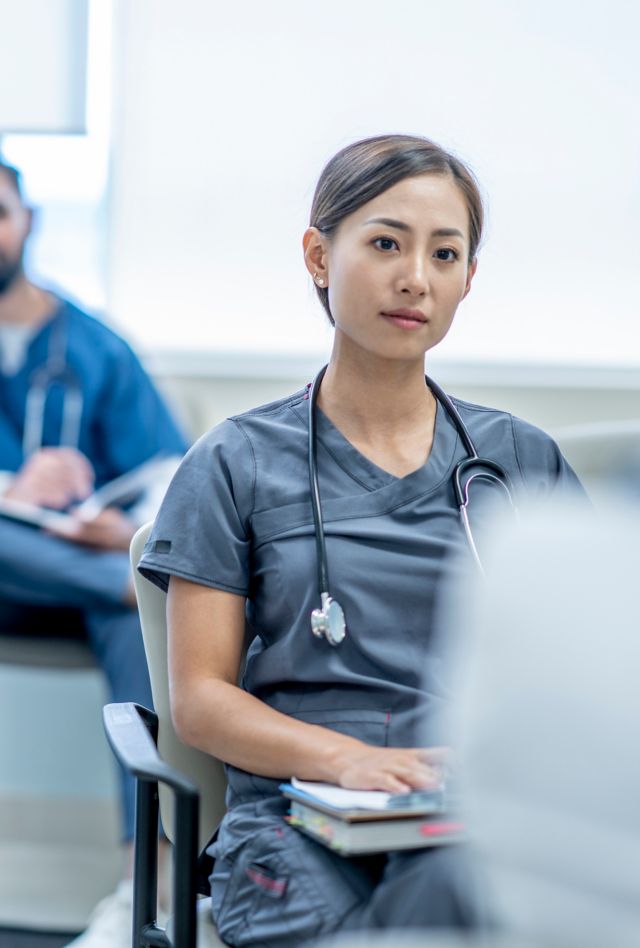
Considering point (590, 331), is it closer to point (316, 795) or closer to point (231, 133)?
point (231, 133)

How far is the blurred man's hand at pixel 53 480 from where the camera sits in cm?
240

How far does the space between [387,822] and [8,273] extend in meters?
1.94

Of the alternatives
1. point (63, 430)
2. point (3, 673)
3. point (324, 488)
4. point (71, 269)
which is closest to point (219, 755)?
point (324, 488)

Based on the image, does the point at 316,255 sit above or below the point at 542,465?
above

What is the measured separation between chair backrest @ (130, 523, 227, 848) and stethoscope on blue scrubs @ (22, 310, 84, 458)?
3.97ft

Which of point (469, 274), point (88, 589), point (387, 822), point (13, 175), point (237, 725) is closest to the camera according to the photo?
point (387, 822)

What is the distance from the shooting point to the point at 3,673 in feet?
8.76

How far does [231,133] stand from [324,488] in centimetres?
160

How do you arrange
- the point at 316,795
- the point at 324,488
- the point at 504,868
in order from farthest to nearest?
the point at 324,488
the point at 316,795
the point at 504,868

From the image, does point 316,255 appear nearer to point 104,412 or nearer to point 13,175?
point 104,412

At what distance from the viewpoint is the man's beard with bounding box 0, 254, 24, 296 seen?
259 cm

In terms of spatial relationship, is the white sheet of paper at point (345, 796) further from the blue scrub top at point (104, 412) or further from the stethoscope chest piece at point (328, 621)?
the blue scrub top at point (104, 412)

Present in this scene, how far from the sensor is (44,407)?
247cm

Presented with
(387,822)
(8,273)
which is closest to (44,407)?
(8,273)
